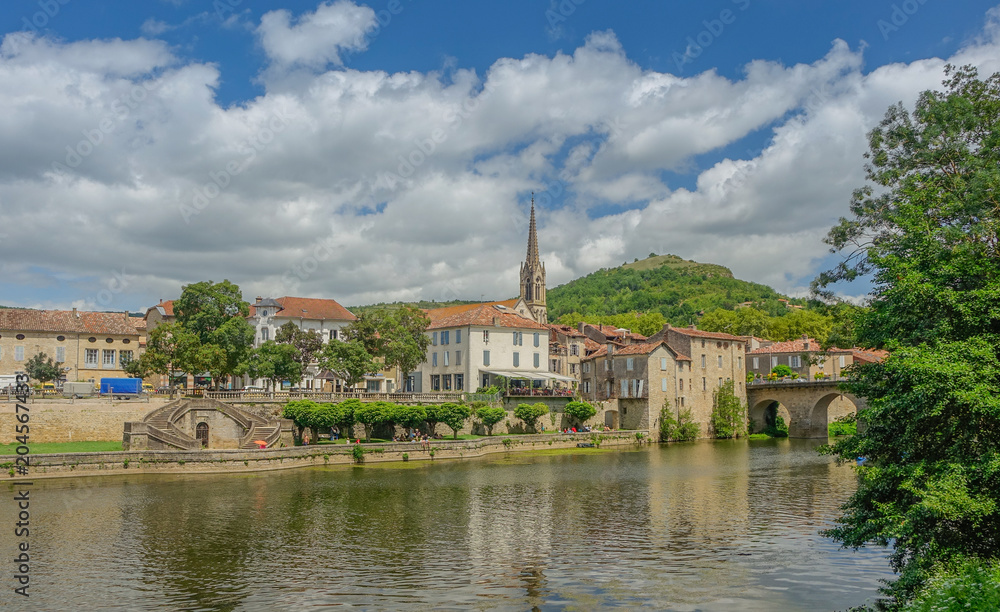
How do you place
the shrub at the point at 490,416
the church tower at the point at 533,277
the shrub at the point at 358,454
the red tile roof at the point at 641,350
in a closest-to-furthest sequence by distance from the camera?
1. the shrub at the point at 358,454
2. the shrub at the point at 490,416
3. the red tile roof at the point at 641,350
4. the church tower at the point at 533,277

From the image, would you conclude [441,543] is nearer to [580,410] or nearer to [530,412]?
[530,412]

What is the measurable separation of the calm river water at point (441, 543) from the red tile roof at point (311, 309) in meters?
36.8

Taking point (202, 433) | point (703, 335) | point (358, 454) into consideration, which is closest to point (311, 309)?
point (202, 433)

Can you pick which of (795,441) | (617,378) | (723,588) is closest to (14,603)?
(723,588)

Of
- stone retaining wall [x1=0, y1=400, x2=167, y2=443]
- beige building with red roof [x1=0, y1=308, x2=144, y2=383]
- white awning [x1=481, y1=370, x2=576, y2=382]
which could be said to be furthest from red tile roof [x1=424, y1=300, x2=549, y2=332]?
stone retaining wall [x1=0, y1=400, x2=167, y2=443]

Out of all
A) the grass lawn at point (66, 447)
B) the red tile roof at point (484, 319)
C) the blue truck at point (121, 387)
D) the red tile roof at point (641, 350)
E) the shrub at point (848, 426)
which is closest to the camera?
the shrub at point (848, 426)

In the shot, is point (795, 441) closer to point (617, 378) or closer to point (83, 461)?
point (617, 378)

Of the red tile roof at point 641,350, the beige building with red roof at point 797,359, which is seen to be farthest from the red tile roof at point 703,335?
the beige building with red roof at point 797,359

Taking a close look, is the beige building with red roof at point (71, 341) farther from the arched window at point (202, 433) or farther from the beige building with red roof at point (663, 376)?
the beige building with red roof at point (663, 376)

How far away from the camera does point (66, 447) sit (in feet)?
147

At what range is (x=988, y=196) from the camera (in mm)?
18469

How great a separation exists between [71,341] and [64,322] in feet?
6.85

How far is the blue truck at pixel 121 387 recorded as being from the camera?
51.9 metres

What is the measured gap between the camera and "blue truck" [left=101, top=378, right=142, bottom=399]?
2044 inches
